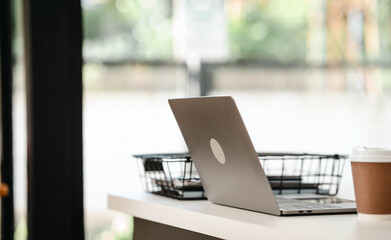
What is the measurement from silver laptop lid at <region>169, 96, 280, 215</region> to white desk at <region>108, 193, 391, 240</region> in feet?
0.09

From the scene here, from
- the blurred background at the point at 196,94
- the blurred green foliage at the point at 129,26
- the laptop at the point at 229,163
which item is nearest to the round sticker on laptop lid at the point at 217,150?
the laptop at the point at 229,163

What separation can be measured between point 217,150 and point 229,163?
50 millimetres

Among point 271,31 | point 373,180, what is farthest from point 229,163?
point 271,31

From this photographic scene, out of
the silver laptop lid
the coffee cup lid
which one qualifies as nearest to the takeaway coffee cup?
the coffee cup lid

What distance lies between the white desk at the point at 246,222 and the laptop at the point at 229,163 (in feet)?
0.08

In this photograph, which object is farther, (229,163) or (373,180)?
(229,163)

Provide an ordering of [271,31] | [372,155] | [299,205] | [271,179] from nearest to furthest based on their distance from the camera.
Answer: [372,155]
[299,205]
[271,179]
[271,31]

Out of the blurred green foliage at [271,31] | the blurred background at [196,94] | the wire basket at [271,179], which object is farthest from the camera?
the blurred green foliage at [271,31]

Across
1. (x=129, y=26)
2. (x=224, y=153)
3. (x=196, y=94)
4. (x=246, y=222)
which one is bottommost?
(x=246, y=222)

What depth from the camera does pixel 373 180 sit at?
43.4 inches

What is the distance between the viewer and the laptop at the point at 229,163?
3.91 feet

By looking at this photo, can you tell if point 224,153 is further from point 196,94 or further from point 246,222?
point 196,94

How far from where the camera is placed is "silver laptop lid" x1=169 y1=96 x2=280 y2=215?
120cm

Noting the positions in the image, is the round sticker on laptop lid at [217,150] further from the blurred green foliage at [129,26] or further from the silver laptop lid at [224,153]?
the blurred green foliage at [129,26]
